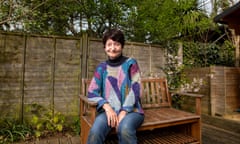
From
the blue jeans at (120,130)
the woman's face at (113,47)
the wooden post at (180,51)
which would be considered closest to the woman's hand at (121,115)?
the blue jeans at (120,130)

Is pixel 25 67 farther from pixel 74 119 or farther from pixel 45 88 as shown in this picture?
pixel 74 119

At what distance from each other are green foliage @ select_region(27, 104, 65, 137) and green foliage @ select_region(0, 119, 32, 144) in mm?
120

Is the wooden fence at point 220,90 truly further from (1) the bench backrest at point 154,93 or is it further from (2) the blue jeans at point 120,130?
(2) the blue jeans at point 120,130

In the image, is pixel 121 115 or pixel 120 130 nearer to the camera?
pixel 120 130

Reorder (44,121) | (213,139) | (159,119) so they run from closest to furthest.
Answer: (159,119), (213,139), (44,121)

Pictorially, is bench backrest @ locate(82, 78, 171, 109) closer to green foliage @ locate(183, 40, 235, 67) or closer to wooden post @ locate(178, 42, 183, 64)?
wooden post @ locate(178, 42, 183, 64)

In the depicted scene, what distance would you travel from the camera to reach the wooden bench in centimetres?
167

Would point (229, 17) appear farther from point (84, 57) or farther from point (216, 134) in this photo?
point (84, 57)

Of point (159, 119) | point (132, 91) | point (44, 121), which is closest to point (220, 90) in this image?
point (159, 119)

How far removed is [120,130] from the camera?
135 cm

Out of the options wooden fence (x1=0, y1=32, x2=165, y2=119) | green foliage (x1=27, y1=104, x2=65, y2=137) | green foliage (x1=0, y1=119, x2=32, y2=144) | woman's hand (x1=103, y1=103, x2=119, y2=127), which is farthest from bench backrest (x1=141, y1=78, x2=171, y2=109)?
green foliage (x1=0, y1=119, x2=32, y2=144)

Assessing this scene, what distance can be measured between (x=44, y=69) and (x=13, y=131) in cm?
98

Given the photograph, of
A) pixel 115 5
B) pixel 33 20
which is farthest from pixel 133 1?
pixel 33 20

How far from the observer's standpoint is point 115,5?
10.2 ft
